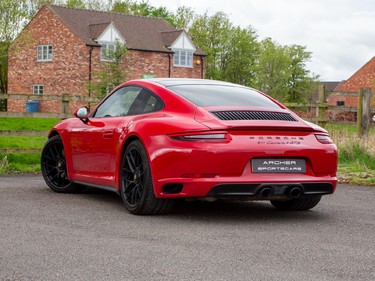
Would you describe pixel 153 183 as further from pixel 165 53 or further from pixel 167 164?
pixel 165 53

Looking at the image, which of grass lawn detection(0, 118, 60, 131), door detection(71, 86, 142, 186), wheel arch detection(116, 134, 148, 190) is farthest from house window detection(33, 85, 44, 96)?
wheel arch detection(116, 134, 148, 190)

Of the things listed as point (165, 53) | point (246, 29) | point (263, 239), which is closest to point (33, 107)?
point (165, 53)

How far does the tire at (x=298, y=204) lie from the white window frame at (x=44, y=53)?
47.0 meters

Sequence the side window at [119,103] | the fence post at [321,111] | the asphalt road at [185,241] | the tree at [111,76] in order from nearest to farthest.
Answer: the asphalt road at [185,241] → the side window at [119,103] → the fence post at [321,111] → the tree at [111,76]

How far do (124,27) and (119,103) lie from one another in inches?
1917

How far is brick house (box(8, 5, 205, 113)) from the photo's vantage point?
52531 mm

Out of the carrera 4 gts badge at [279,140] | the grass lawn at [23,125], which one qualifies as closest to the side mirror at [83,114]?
the carrera 4 gts badge at [279,140]

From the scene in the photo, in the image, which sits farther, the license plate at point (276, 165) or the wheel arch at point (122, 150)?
the wheel arch at point (122, 150)

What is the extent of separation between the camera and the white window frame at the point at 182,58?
187 ft

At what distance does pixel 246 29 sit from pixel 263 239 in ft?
230

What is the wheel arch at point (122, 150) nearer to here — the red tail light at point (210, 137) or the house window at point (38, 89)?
the red tail light at point (210, 137)

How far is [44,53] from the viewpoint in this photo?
178 feet

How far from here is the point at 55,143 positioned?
9.80 metres

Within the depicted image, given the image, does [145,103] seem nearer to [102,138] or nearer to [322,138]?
[102,138]
